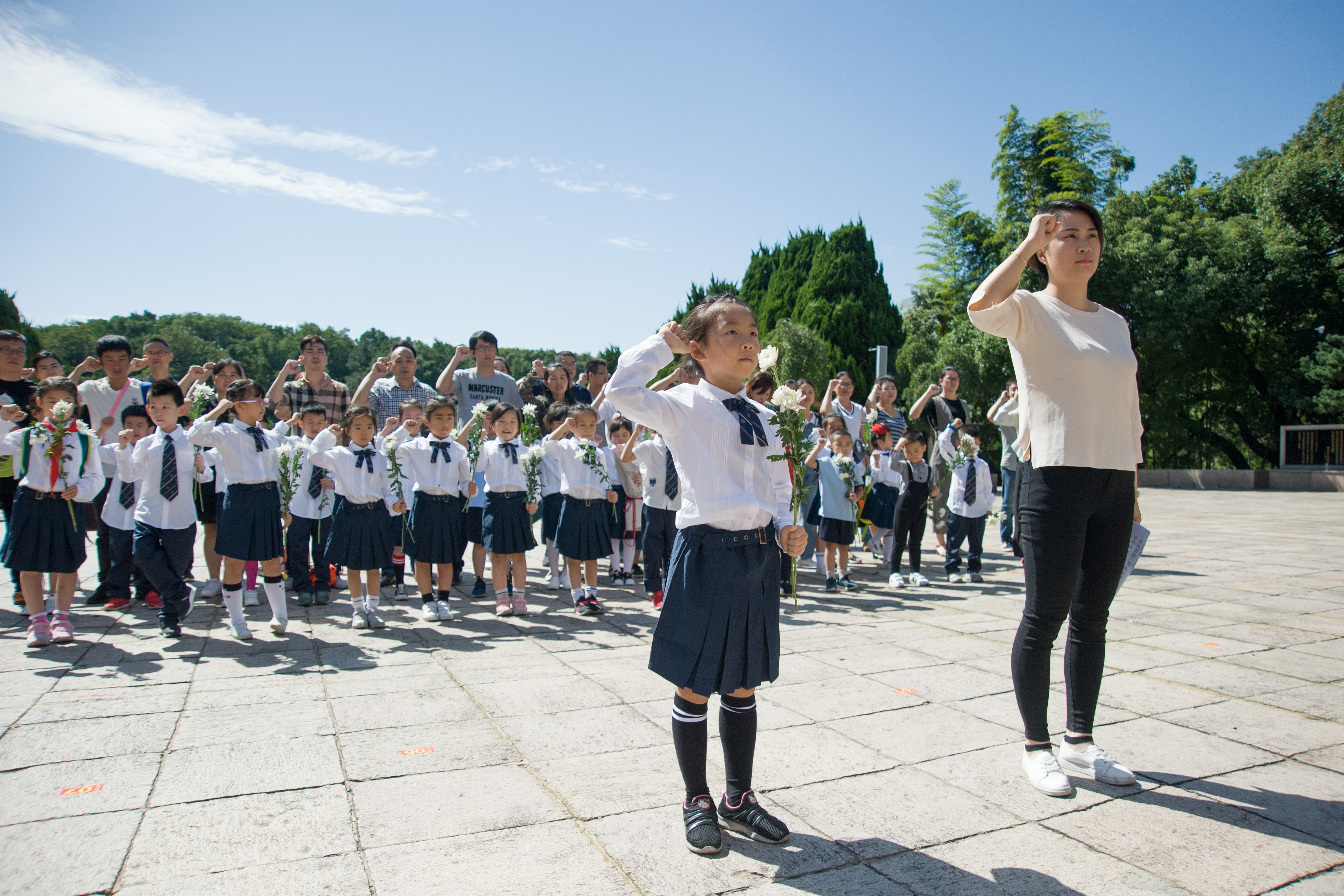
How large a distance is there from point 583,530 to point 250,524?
251cm

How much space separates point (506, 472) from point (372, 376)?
A: 210cm

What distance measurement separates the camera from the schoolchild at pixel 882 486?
8.55 m

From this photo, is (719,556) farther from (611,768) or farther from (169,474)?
(169,474)

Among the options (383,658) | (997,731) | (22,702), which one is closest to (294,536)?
(383,658)

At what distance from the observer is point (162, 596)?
5.32 metres

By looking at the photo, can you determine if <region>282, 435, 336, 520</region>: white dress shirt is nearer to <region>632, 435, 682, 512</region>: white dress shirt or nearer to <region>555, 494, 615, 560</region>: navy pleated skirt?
<region>555, 494, 615, 560</region>: navy pleated skirt

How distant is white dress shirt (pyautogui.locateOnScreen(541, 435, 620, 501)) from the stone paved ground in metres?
1.51

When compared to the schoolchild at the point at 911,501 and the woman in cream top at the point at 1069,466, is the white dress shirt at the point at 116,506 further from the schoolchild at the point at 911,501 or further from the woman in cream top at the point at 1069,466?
the schoolchild at the point at 911,501

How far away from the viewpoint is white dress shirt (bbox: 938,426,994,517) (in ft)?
26.5

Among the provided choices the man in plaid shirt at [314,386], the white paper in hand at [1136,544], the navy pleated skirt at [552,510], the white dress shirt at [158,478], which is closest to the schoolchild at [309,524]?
the man in plaid shirt at [314,386]

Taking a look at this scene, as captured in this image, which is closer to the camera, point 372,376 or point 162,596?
point 162,596

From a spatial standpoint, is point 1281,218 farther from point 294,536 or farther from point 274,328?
point 274,328

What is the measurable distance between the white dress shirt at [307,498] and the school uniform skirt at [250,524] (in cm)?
113

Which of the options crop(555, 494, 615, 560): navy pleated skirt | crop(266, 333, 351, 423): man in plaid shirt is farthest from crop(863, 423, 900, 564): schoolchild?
crop(266, 333, 351, 423): man in plaid shirt
